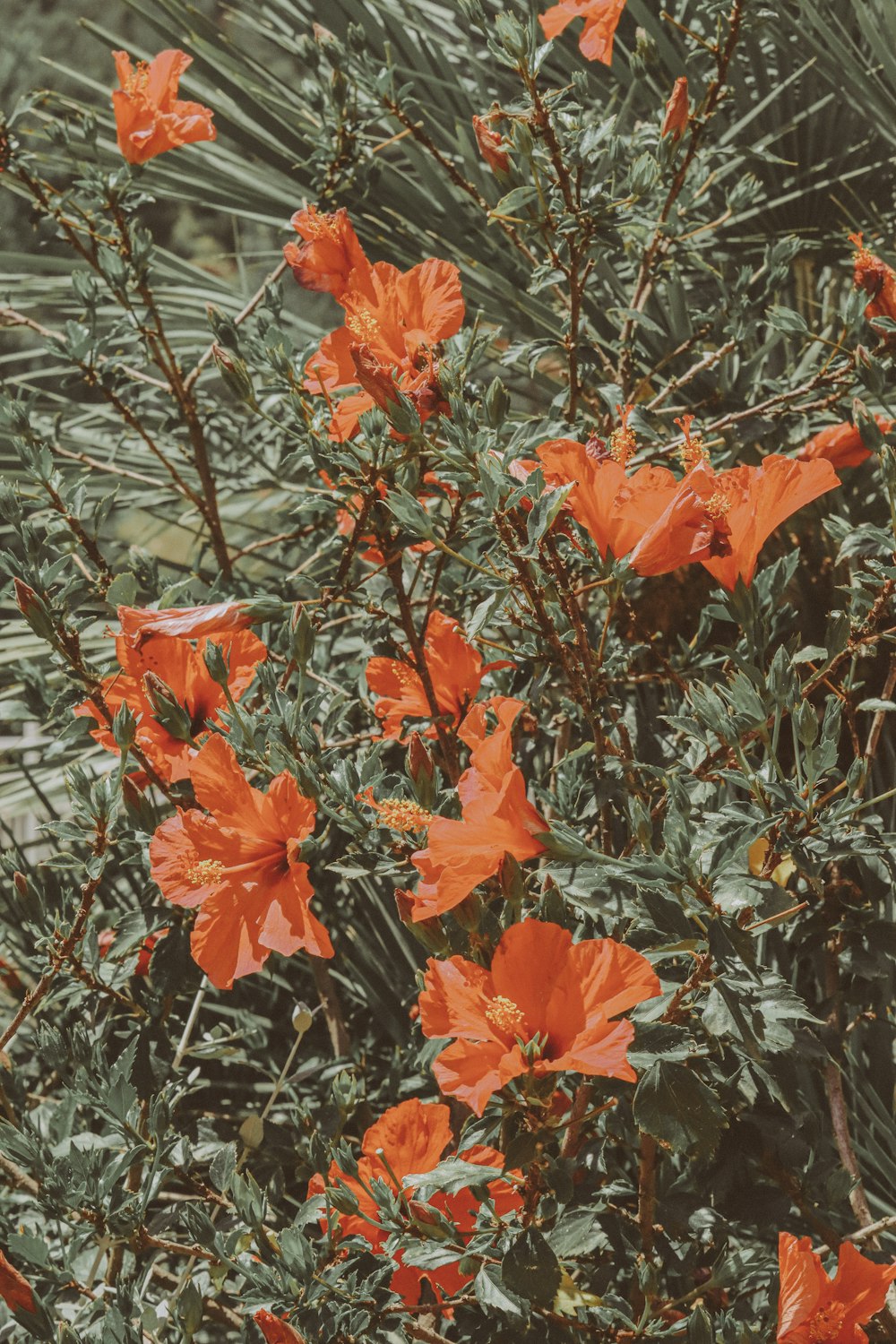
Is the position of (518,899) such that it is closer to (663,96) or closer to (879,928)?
(879,928)

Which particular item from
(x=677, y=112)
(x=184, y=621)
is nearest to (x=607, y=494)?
(x=184, y=621)

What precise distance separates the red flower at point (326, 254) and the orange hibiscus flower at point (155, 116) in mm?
314

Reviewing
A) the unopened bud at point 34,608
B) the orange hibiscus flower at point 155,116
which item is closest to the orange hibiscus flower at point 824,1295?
the unopened bud at point 34,608

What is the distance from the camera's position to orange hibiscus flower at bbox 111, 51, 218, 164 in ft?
3.98

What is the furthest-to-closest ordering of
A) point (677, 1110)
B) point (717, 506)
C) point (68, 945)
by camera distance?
point (68, 945), point (717, 506), point (677, 1110)

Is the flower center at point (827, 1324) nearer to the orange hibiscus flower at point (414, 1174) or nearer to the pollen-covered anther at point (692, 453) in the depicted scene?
the orange hibiscus flower at point (414, 1174)

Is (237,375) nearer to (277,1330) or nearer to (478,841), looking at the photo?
(478,841)

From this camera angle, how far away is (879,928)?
849mm

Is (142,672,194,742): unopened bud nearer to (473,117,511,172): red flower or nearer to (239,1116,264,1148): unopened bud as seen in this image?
(239,1116,264,1148): unopened bud

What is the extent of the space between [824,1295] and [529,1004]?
0.26 meters

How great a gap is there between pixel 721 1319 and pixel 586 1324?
0.09m

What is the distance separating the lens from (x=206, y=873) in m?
0.81


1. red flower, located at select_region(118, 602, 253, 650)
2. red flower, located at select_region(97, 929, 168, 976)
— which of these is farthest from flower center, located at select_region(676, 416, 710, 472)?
red flower, located at select_region(97, 929, 168, 976)

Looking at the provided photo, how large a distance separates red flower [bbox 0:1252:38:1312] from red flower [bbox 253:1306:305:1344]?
144 millimetres
